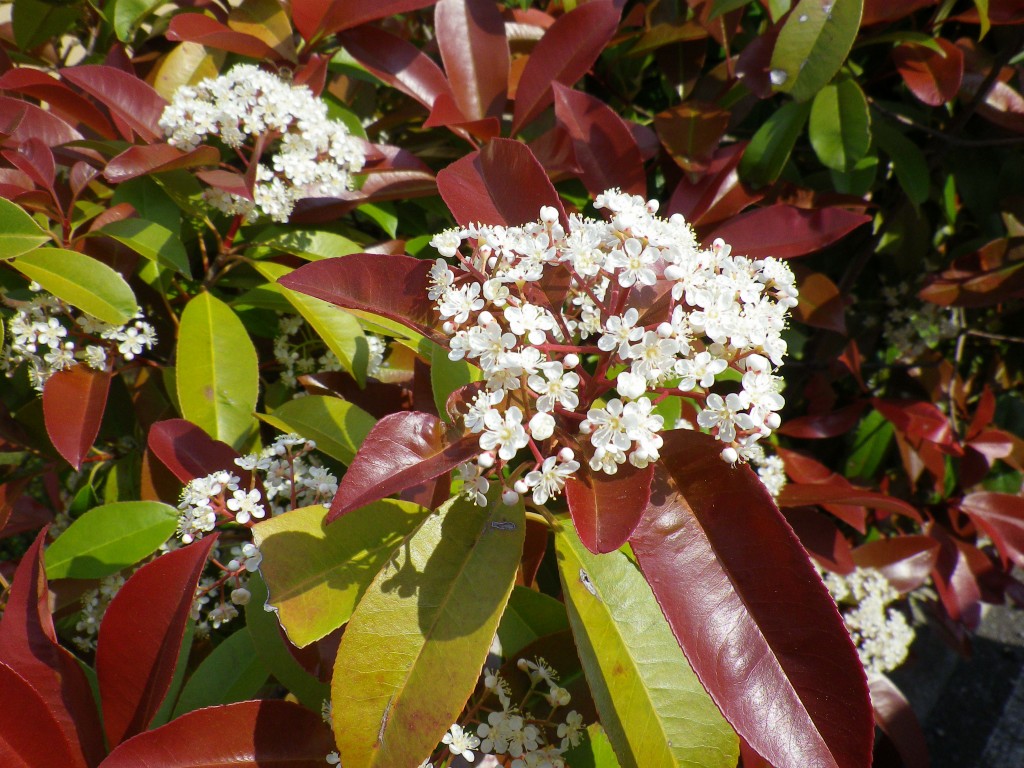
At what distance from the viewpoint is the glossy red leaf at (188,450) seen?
135cm

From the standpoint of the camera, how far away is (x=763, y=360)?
1.00 meters

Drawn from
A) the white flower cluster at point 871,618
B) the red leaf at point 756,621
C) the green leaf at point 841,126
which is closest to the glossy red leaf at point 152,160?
the red leaf at point 756,621

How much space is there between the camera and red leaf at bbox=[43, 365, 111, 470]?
4.66ft

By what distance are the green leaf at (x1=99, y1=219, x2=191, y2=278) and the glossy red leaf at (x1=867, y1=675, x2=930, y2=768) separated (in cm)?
229

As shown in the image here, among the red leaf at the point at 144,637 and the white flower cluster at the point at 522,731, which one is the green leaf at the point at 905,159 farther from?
the red leaf at the point at 144,637

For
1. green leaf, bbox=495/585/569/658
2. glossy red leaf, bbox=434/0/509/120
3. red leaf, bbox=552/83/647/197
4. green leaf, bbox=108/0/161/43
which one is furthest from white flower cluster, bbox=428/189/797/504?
green leaf, bbox=108/0/161/43

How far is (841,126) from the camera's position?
1753 mm

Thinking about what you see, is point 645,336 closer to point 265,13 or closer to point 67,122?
point 265,13

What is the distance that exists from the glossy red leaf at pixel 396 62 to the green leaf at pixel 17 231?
81 centimetres

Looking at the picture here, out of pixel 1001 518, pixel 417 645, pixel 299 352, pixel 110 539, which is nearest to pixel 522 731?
pixel 417 645

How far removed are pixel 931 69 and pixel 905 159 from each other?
9.6 inches

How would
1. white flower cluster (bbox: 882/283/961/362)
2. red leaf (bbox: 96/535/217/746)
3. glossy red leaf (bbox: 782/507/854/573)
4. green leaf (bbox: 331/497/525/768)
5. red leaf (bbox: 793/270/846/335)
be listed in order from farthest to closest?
white flower cluster (bbox: 882/283/961/362), glossy red leaf (bbox: 782/507/854/573), red leaf (bbox: 793/270/846/335), red leaf (bbox: 96/535/217/746), green leaf (bbox: 331/497/525/768)

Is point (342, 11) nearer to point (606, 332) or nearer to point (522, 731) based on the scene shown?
point (606, 332)

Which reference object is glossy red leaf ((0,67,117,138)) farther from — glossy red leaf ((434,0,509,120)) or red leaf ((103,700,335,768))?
red leaf ((103,700,335,768))
